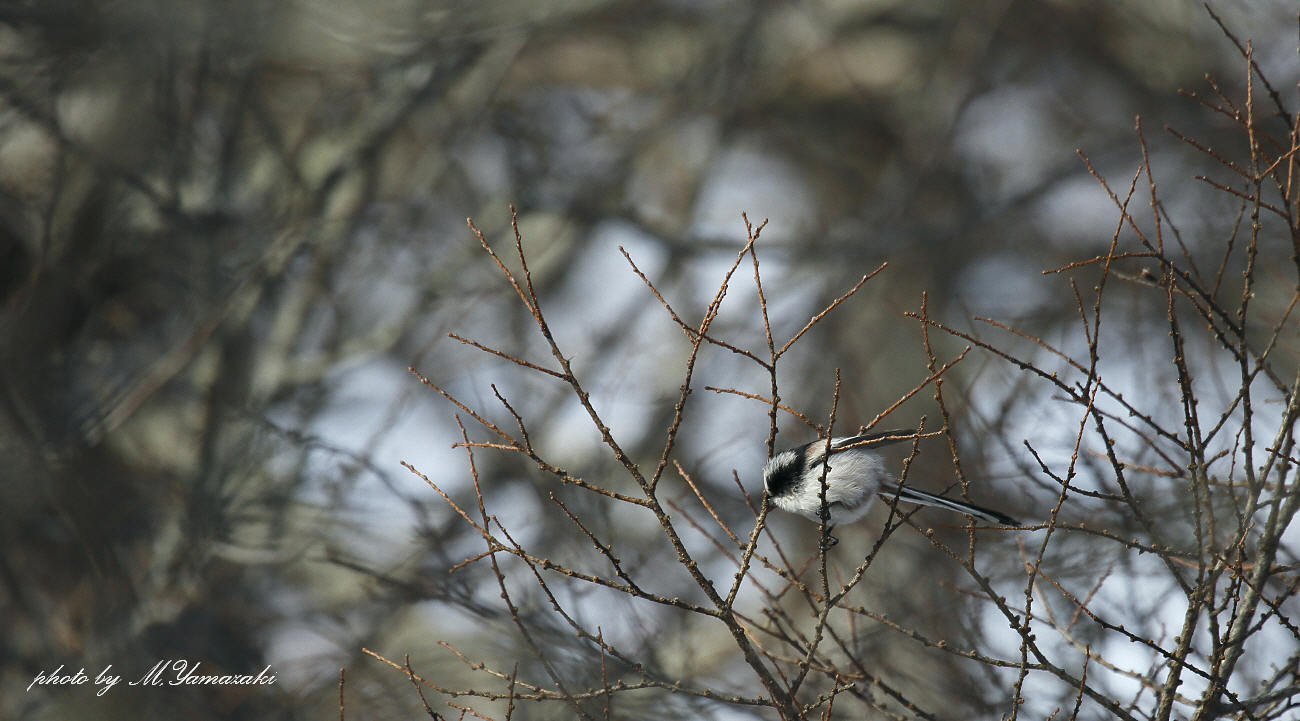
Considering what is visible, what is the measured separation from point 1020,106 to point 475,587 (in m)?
6.53

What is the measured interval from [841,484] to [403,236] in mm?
5509

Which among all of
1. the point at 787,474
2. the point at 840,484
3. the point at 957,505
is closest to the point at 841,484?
the point at 840,484

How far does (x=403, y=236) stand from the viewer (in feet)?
22.5

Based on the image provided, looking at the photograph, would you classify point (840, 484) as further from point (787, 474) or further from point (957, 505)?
point (957, 505)

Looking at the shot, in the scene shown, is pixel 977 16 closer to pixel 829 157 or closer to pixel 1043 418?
pixel 829 157

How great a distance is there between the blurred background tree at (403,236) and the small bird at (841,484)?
1.50 metres

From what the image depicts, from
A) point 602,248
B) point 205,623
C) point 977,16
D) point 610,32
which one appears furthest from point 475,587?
point 977,16

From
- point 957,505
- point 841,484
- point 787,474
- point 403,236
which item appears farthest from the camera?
point 403,236

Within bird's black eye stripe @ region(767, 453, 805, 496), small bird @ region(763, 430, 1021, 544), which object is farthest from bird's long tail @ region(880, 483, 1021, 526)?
bird's black eye stripe @ region(767, 453, 805, 496)

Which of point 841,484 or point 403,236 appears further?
point 403,236

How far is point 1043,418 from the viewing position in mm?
3424

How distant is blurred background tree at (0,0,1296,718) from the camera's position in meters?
4.98

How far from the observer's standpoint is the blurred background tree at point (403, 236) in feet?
16.3

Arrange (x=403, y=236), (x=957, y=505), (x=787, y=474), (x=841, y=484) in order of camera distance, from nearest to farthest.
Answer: (x=957, y=505), (x=787, y=474), (x=841, y=484), (x=403, y=236)
